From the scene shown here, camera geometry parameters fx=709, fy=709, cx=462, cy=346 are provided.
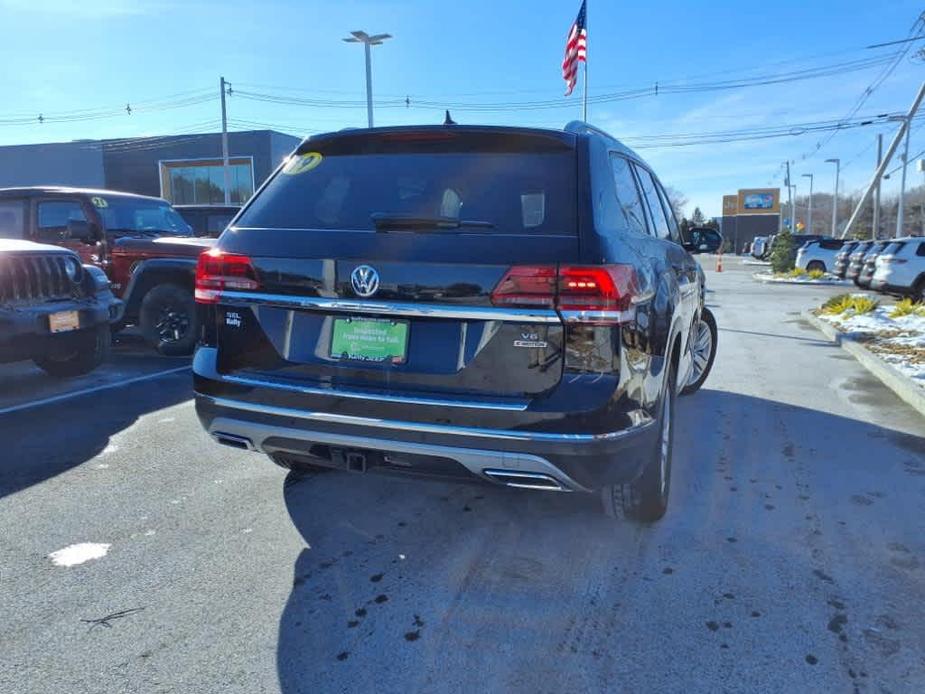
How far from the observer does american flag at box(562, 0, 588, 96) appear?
19516 millimetres

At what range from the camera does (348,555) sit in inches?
128

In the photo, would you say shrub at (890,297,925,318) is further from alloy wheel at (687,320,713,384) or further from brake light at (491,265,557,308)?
brake light at (491,265,557,308)

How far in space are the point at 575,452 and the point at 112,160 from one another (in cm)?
4482

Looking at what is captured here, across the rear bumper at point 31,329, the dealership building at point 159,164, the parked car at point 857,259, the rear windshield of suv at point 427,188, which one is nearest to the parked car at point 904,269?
the parked car at point 857,259

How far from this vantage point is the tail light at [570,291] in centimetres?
258

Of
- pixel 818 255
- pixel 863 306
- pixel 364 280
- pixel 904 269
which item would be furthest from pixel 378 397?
pixel 818 255

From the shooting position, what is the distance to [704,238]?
237 inches

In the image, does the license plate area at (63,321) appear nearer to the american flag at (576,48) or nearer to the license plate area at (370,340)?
the license plate area at (370,340)

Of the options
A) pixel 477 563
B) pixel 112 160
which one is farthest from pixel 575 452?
pixel 112 160

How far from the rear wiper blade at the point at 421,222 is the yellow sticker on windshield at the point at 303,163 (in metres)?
0.65

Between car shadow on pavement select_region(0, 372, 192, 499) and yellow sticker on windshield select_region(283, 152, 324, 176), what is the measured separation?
2.46 m

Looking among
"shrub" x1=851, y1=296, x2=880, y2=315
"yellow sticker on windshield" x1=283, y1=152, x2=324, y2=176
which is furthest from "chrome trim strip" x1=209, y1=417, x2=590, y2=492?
"shrub" x1=851, y1=296, x2=880, y2=315

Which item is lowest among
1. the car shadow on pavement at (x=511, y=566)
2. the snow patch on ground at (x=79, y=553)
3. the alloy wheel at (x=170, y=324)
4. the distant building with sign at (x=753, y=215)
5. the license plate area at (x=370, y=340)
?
the car shadow on pavement at (x=511, y=566)

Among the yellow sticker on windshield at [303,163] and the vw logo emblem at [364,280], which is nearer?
the vw logo emblem at [364,280]
